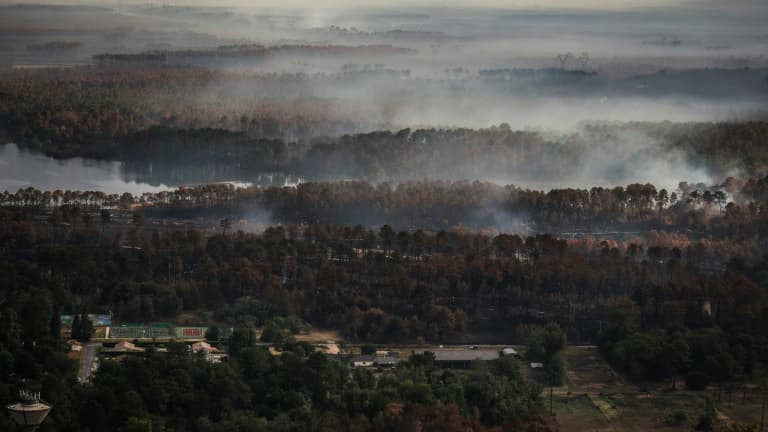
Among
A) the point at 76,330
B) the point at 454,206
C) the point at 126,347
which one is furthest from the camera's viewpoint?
the point at 454,206

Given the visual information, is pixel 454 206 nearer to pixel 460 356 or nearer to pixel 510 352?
pixel 510 352

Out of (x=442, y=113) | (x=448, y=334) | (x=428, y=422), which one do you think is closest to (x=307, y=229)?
(x=448, y=334)

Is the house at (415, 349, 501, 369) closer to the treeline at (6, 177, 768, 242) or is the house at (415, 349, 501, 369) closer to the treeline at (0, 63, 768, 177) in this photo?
the treeline at (6, 177, 768, 242)

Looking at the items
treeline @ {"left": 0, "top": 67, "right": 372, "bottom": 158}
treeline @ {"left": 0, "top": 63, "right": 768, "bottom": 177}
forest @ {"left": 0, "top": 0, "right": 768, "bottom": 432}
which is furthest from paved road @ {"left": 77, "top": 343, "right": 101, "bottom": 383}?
treeline @ {"left": 0, "top": 67, "right": 372, "bottom": 158}

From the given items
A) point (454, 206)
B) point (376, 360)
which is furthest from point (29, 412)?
point (454, 206)

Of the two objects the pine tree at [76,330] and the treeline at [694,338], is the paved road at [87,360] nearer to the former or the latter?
the pine tree at [76,330]

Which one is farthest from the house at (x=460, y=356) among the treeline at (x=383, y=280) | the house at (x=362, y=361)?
the treeline at (x=383, y=280)

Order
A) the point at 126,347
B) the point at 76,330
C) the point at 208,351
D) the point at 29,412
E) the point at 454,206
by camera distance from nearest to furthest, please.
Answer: the point at 29,412 → the point at 208,351 → the point at 126,347 → the point at 76,330 → the point at 454,206

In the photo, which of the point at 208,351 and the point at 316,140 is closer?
the point at 208,351
